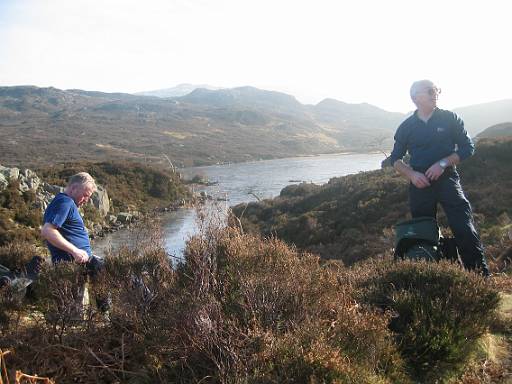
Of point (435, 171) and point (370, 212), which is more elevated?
point (435, 171)

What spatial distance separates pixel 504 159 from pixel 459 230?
55.1 ft

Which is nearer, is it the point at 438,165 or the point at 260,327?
the point at 260,327

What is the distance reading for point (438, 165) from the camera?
4.05 metres

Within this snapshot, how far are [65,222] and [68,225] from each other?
0.04 metres

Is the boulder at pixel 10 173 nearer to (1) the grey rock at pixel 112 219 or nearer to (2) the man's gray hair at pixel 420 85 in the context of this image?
(1) the grey rock at pixel 112 219

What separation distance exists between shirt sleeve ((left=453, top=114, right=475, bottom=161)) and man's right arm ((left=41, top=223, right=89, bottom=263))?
3462 millimetres

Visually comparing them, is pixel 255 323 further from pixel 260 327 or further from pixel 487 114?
pixel 487 114

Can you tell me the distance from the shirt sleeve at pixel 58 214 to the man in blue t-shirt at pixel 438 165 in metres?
3.11

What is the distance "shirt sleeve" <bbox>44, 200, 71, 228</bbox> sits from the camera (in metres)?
4.04

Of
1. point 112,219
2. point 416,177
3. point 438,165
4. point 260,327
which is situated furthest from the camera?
point 112,219

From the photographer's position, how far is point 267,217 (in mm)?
24078

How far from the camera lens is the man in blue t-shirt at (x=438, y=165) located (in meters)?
4.04

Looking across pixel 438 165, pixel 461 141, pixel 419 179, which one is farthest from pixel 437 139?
pixel 419 179

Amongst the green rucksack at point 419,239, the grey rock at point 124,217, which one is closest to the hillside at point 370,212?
the green rucksack at point 419,239
